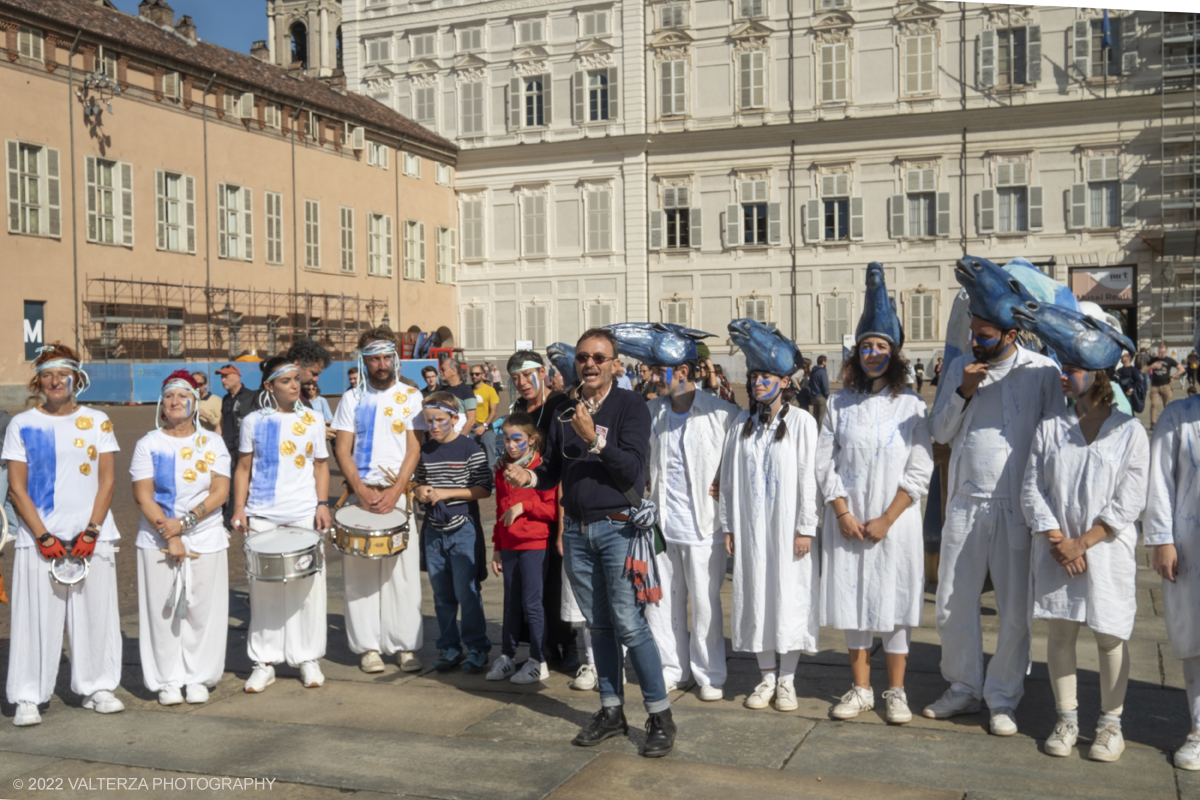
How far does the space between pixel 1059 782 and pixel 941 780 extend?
1.52 feet

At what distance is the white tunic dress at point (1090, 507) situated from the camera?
500cm

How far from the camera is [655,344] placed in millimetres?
5957

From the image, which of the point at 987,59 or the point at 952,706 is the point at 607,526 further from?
the point at 987,59

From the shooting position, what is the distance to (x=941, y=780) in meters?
4.73

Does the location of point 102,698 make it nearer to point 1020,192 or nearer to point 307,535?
point 307,535

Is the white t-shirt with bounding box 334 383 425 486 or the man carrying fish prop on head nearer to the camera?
the man carrying fish prop on head

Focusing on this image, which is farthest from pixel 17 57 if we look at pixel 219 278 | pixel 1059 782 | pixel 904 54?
pixel 1059 782

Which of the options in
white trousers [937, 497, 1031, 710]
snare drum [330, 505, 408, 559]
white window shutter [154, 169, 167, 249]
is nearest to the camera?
white trousers [937, 497, 1031, 710]

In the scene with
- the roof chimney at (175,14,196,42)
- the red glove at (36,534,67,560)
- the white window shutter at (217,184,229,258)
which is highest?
the roof chimney at (175,14,196,42)

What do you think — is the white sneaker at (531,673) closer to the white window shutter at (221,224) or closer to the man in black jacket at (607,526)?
the man in black jacket at (607,526)

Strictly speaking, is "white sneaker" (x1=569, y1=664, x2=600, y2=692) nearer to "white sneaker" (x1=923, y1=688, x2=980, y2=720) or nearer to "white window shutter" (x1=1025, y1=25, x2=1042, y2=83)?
"white sneaker" (x1=923, y1=688, x2=980, y2=720)

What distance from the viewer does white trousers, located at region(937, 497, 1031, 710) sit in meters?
5.39

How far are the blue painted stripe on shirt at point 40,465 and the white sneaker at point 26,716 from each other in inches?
38.5

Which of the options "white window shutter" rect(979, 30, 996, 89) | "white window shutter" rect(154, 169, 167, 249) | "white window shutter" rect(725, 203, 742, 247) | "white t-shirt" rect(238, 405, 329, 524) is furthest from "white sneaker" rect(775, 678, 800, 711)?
"white window shutter" rect(979, 30, 996, 89)
